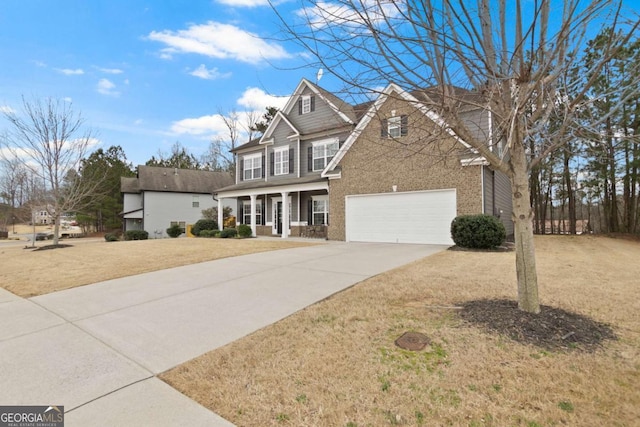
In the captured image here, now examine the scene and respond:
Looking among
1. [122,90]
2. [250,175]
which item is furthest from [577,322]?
[250,175]

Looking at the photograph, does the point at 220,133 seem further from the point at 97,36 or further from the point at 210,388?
the point at 210,388

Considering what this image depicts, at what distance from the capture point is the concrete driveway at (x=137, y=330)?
254 cm

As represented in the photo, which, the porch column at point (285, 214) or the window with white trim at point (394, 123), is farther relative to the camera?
the porch column at point (285, 214)

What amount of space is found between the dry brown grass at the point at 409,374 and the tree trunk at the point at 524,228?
83 centimetres

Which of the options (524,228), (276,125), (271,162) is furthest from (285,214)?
(524,228)

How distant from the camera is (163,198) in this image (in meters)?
31.1

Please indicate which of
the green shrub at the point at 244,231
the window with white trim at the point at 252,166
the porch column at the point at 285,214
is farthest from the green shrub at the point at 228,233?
the window with white trim at the point at 252,166

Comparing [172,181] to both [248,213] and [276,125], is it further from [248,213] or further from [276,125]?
[276,125]

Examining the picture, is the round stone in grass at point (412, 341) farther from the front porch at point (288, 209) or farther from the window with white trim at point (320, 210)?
the window with white trim at point (320, 210)

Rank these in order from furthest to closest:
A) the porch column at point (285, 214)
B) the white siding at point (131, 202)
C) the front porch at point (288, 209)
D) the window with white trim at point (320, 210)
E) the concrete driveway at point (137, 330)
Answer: the white siding at point (131, 202)
the window with white trim at point (320, 210)
the porch column at point (285, 214)
the front porch at point (288, 209)
the concrete driveway at point (137, 330)

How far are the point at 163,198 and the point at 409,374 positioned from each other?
32991 mm

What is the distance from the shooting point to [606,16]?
122 inches

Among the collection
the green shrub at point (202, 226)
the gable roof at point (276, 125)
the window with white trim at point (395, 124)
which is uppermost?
the gable roof at point (276, 125)

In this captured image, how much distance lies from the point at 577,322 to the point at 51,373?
579cm
